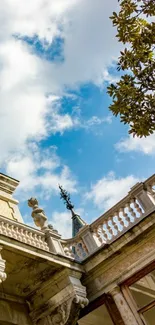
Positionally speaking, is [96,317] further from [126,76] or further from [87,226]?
[126,76]

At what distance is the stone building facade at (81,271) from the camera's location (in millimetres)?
9461

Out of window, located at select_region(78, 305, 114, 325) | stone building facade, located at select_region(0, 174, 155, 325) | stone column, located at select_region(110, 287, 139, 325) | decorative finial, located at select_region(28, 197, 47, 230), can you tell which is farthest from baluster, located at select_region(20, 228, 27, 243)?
window, located at select_region(78, 305, 114, 325)

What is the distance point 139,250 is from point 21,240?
3050mm

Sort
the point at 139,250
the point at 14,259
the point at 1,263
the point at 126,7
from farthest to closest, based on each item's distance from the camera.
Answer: the point at 139,250 < the point at 14,259 < the point at 1,263 < the point at 126,7

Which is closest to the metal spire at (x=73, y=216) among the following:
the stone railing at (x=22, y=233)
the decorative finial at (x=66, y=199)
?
the decorative finial at (x=66, y=199)

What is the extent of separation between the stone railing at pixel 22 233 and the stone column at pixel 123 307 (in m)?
2.11

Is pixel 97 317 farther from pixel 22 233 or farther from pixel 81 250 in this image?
pixel 22 233

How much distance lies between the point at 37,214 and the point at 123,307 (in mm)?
3666

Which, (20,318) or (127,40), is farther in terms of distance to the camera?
(20,318)

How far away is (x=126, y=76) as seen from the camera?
570 cm

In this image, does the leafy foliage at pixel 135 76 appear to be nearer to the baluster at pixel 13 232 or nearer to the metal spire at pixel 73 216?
the baluster at pixel 13 232

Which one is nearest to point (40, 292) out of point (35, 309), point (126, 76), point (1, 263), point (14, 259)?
point (35, 309)

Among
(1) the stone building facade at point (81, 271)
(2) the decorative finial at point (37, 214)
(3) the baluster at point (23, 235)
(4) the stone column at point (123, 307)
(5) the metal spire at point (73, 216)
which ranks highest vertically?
(5) the metal spire at point (73, 216)

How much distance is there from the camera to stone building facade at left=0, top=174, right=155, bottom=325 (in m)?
9.46
